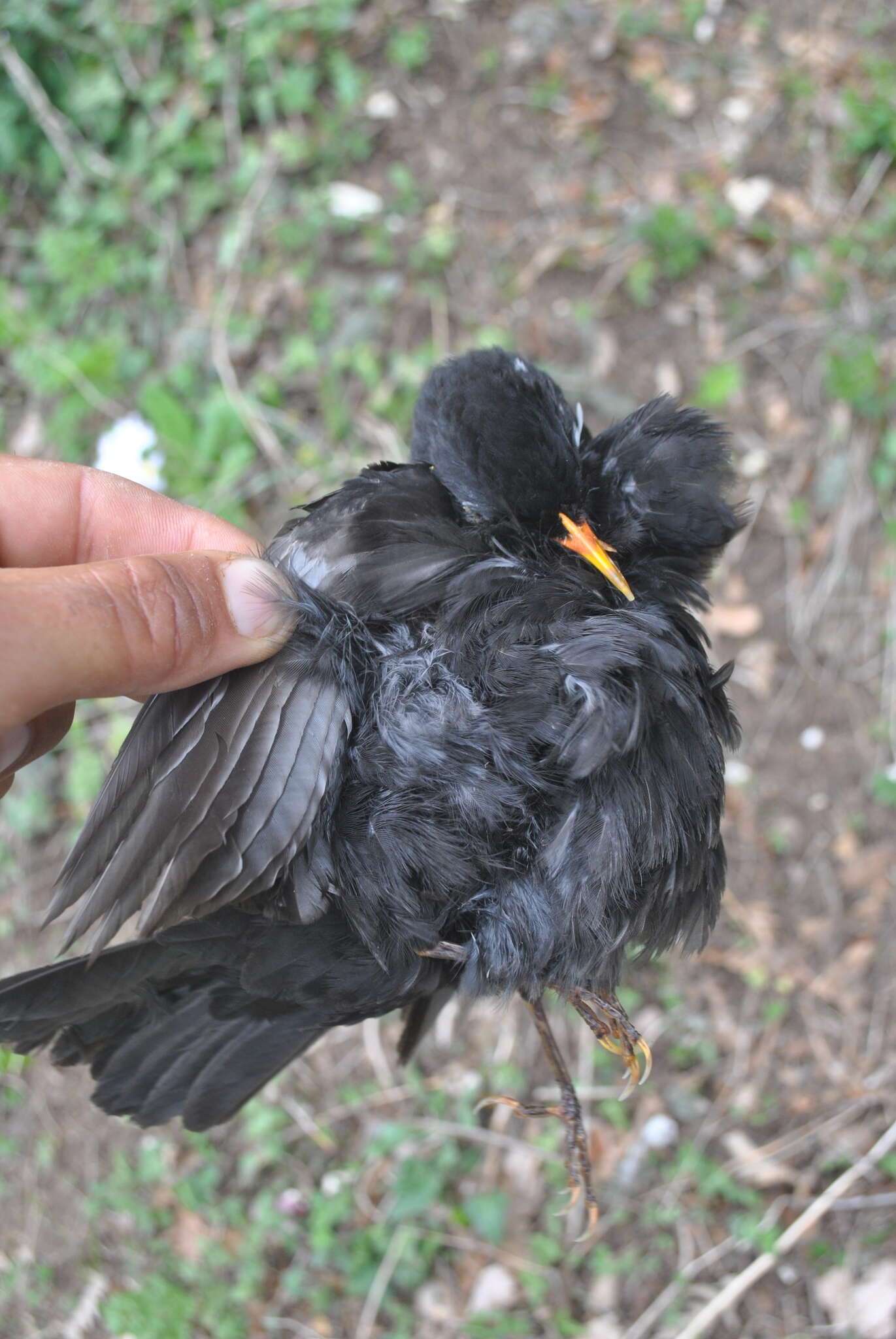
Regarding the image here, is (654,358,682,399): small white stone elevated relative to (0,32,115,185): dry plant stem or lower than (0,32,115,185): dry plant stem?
lower

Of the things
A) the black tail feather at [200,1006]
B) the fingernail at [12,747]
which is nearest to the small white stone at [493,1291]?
the black tail feather at [200,1006]

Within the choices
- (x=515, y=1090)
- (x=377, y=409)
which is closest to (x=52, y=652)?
(x=515, y=1090)

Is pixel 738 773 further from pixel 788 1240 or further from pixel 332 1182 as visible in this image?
pixel 332 1182

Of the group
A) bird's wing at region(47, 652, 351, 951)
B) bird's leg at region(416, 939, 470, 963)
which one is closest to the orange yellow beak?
bird's wing at region(47, 652, 351, 951)

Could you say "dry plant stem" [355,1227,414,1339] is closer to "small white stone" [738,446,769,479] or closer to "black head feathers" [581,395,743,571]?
"black head feathers" [581,395,743,571]

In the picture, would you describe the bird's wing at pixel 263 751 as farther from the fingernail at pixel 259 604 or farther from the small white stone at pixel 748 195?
the small white stone at pixel 748 195

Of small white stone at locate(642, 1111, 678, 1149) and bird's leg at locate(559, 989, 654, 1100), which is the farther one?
small white stone at locate(642, 1111, 678, 1149)

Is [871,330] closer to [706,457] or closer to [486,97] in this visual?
[486,97]
